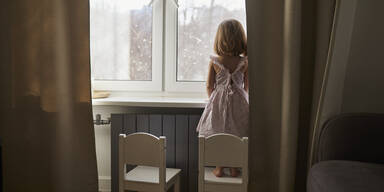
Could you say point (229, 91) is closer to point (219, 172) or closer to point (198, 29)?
point (219, 172)

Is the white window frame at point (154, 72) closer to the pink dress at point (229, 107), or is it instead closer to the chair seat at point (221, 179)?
the pink dress at point (229, 107)

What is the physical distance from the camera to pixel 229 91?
203 centimetres

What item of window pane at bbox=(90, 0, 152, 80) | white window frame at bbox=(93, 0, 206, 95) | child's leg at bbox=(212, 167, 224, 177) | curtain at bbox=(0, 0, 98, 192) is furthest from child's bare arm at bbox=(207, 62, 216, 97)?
curtain at bbox=(0, 0, 98, 192)

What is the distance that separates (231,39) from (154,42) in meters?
0.62

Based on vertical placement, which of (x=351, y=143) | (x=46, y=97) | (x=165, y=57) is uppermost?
(x=165, y=57)

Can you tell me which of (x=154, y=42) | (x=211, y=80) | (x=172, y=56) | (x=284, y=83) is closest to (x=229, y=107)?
(x=211, y=80)

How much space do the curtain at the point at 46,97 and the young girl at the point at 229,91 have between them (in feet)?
2.19

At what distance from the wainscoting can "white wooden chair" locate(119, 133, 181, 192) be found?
0.77 feet

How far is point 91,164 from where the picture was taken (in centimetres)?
203

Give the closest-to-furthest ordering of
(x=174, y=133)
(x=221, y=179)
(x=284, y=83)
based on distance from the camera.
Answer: (x=284, y=83) → (x=221, y=179) → (x=174, y=133)

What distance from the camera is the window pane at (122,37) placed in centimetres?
→ 245

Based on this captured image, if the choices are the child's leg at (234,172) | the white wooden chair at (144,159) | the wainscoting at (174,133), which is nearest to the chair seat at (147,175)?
the white wooden chair at (144,159)

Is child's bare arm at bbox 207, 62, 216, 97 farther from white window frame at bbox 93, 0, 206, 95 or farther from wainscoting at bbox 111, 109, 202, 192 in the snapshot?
white window frame at bbox 93, 0, 206, 95

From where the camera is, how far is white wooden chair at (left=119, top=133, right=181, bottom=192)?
5.96ft
